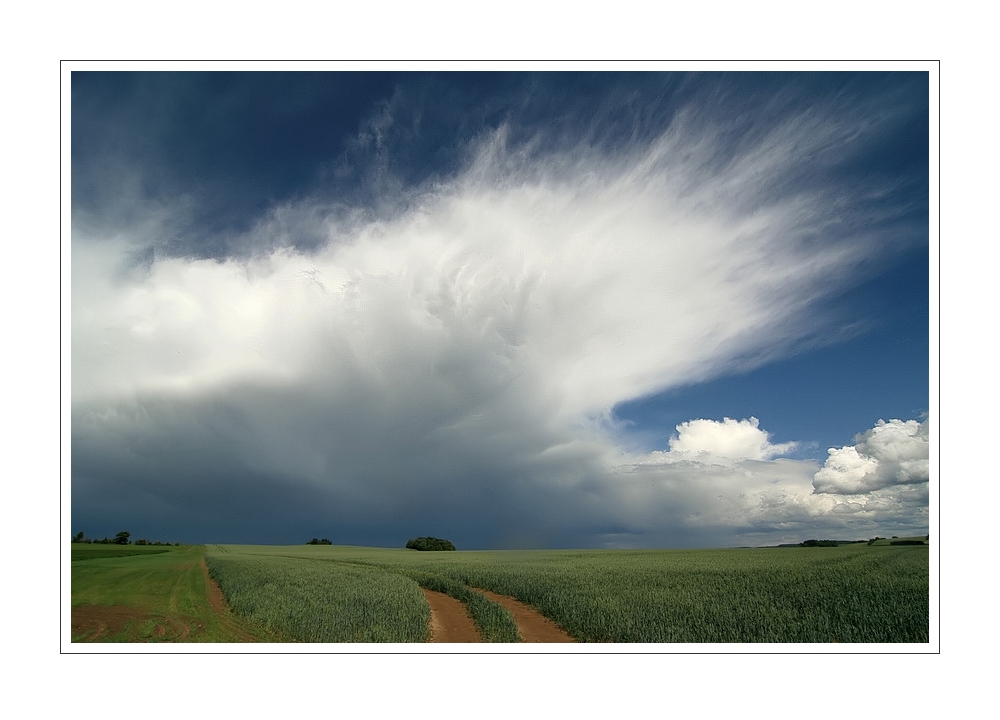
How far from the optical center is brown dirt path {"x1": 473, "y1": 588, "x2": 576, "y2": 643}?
643 inches

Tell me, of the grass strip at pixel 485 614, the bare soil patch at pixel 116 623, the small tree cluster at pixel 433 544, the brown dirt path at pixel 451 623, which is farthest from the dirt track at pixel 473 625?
the small tree cluster at pixel 433 544

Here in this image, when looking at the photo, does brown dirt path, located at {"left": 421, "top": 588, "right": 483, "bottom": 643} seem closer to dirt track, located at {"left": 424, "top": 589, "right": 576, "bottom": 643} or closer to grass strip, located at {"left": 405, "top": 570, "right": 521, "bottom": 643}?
dirt track, located at {"left": 424, "top": 589, "right": 576, "bottom": 643}

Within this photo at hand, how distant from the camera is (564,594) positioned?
801 inches

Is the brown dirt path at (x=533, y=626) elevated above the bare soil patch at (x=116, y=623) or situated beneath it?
situated beneath

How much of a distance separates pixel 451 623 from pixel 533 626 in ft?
9.31

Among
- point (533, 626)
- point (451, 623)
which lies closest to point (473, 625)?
point (451, 623)

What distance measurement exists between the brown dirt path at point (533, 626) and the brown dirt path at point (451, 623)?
1.57m

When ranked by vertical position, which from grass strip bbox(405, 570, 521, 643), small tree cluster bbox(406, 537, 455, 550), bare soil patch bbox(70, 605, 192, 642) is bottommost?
small tree cluster bbox(406, 537, 455, 550)

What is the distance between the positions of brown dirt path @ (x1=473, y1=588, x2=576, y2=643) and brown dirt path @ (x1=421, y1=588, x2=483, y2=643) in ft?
5.17

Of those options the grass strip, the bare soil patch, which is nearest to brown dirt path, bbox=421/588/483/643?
the grass strip

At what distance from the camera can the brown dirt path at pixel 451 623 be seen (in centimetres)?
1648

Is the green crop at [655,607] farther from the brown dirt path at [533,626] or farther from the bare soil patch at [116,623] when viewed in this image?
the bare soil patch at [116,623]
